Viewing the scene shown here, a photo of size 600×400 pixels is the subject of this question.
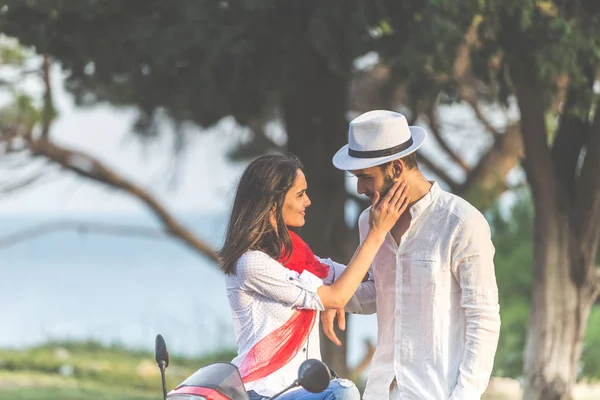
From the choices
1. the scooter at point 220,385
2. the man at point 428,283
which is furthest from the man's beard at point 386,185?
the scooter at point 220,385

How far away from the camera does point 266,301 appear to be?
3777 mm

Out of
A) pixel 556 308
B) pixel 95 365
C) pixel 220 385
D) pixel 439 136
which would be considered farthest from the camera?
pixel 95 365

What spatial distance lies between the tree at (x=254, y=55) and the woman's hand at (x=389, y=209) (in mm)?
3288

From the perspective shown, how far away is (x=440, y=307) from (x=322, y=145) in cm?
527

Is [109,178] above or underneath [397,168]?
underneath

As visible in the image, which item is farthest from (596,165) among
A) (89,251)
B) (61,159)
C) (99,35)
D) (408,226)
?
(89,251)

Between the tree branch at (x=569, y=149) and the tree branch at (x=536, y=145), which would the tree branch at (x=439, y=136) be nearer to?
the tree branch at (x=569, y=149)

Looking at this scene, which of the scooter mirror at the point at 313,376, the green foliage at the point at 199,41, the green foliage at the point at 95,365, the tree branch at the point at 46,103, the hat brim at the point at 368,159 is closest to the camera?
the scooter mirror at the point at 313,376

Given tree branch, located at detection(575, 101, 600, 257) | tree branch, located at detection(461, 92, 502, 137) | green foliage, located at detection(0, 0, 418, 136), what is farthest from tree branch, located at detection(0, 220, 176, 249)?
tree branch, located at detection(575, 101, 600, 257)

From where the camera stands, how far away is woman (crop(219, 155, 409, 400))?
3715mm

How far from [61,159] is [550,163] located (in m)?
6.09

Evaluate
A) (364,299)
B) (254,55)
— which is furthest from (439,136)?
(364,299)

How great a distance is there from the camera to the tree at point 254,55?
7422 millimetres

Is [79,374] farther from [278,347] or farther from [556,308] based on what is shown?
[278,347]
